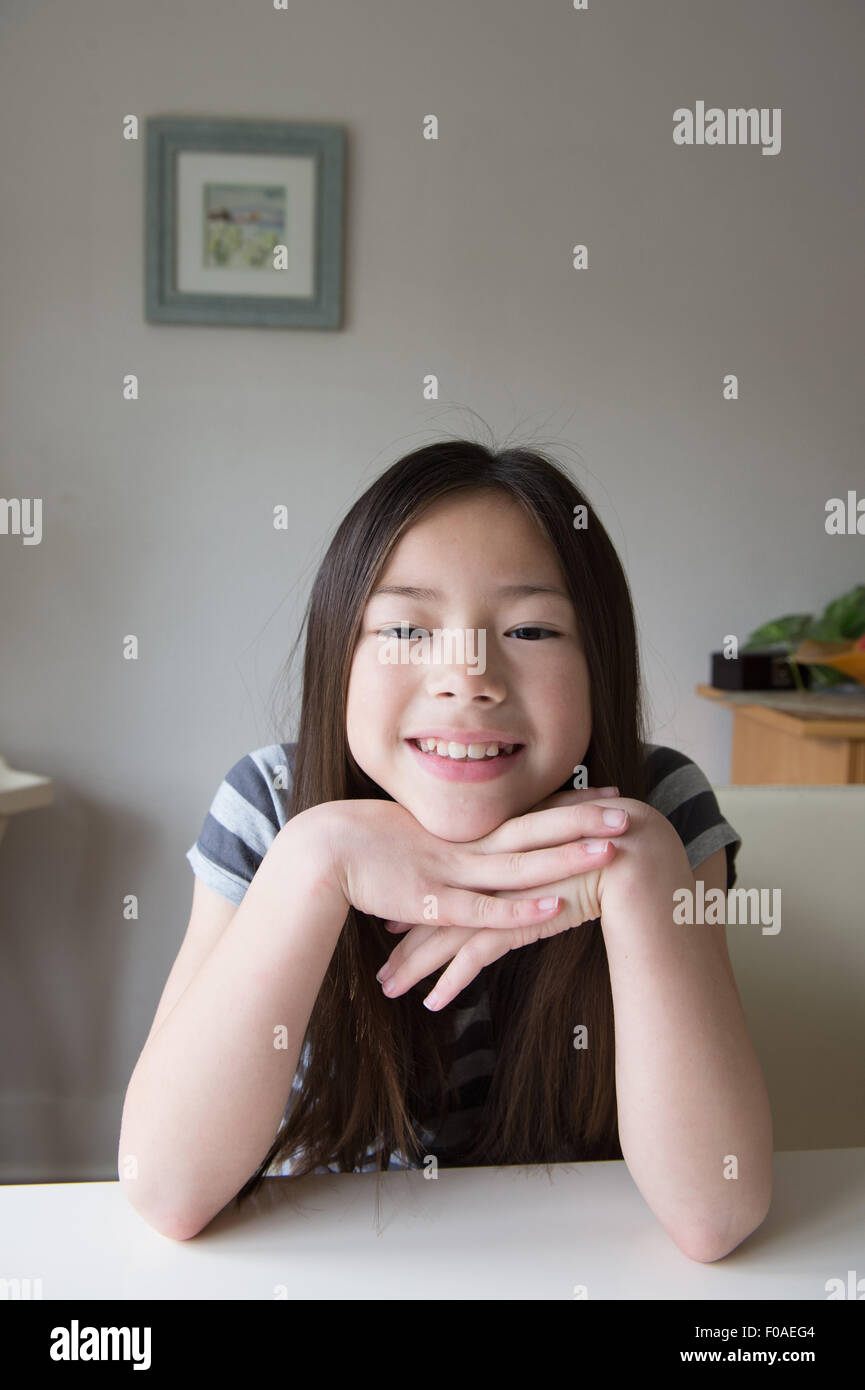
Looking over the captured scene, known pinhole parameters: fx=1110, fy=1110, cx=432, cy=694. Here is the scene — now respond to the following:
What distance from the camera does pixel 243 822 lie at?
34.8 inches

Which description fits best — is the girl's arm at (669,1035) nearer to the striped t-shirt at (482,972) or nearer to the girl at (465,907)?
the girl at (465,907)

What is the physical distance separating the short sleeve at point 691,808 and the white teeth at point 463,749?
0.71ft

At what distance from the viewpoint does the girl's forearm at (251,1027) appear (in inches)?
25.1

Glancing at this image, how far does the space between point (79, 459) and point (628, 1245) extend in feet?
6.43

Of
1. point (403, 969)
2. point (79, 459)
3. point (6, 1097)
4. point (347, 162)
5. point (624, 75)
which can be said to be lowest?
point (6, 1097)

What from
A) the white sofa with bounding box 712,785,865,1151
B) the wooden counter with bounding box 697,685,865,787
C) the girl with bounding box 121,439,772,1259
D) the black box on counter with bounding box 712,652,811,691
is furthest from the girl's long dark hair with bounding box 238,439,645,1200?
the black box on counter with bounding box 712,652,811,691

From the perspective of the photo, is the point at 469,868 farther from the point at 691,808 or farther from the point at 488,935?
the point at 691,808

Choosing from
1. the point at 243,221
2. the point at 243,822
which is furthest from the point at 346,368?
the point at 243,822

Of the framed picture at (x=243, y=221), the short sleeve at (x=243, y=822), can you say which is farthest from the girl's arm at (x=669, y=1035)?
the framed picture at (x=243, y=221)

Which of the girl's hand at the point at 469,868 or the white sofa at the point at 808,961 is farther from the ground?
the girl's hand at the point at 469,868

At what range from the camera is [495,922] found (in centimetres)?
66

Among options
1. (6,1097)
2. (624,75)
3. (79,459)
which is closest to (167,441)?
(79,459)

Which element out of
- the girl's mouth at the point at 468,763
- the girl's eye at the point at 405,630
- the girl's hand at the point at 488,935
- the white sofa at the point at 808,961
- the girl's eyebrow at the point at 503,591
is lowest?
the white sofa at the point at 808,961
